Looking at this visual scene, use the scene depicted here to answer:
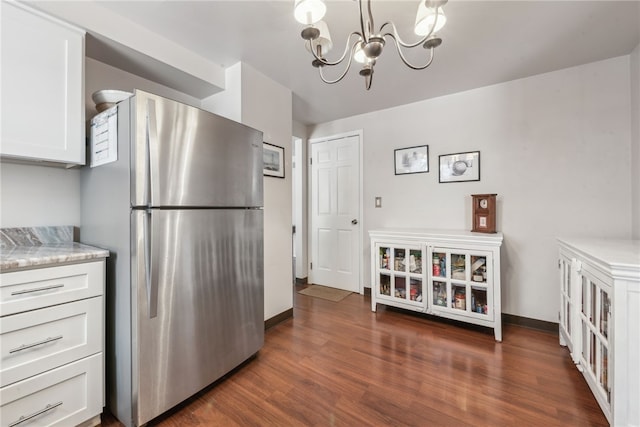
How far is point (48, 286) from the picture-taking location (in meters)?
1.17

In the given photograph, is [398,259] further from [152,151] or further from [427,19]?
[152,151]

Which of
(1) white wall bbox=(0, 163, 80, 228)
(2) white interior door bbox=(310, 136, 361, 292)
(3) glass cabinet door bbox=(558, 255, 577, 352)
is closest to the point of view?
(1) white wall bbox=(0, 163, 80, 228)

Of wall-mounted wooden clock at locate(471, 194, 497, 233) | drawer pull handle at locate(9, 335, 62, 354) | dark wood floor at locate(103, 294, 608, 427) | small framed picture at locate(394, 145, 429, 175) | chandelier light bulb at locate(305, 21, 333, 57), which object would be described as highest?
chandelier light bulb at locate(305, 21, 333, 57)

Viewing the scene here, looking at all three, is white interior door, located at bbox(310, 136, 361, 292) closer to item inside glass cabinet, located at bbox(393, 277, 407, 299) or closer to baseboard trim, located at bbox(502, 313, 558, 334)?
item inside glass cabinet, located at bbox(393, 277, 407, 299)

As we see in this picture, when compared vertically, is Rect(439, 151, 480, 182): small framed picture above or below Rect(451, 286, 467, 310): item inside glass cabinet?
above

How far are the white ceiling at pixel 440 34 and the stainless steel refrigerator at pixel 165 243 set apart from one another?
0.69 metres

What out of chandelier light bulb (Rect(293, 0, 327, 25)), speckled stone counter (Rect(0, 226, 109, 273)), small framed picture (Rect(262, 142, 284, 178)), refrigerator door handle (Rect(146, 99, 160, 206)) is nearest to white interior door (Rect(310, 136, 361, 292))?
small framed picture (Rect(262, 142, 284, 178))

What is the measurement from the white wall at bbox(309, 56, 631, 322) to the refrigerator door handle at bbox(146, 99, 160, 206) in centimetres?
252

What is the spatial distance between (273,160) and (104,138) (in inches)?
50.1

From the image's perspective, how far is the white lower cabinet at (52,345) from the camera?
107cm

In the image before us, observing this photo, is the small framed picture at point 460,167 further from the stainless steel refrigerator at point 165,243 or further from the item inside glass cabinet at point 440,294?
the stainless steel refrigerator at point 165,243

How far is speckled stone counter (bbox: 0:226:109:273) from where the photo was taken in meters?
1.10

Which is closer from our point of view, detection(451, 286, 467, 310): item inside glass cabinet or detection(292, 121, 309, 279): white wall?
detection(451, 286, 467, 310): item inside glass cabinet

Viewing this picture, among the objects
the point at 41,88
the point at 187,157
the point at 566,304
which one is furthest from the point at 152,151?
the point at 566,304
